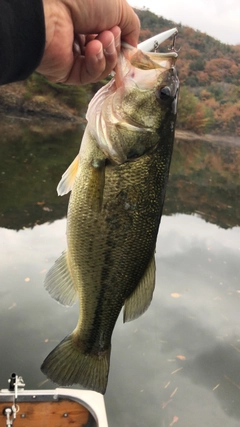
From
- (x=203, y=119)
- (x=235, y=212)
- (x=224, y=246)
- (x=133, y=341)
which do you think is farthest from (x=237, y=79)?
(x=133, y=341)

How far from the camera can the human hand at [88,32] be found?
4.69ft

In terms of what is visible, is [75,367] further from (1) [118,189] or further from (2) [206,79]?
(2) [206,79]

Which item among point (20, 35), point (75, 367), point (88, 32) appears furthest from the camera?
point (75, 367)

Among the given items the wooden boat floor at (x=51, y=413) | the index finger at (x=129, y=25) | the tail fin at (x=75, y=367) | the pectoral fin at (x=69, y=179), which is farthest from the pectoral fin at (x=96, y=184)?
the wooden boat floor at (x=51, y=413)

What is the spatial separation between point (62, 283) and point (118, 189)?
505 mm

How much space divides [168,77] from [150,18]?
74150 mm

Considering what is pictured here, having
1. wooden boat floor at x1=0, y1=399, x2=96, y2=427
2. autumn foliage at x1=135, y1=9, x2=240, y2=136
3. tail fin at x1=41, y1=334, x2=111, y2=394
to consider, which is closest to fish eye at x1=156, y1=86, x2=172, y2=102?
tail fin at x1=41, y1=334, x2=111, y2=394

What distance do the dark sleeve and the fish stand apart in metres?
0.33

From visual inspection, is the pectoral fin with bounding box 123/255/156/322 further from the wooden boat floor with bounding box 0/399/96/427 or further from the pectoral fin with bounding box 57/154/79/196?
the wooden boat floor with bounding box 0/399/96/427

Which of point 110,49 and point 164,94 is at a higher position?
point 110,49

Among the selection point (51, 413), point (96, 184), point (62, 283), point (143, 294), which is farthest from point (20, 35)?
point (51, 413)

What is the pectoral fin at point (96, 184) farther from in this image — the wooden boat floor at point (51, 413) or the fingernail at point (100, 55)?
the wooden boat floor at point (51, 413)

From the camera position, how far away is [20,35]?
1230 millimetres

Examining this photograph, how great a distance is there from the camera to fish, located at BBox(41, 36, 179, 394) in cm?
153
